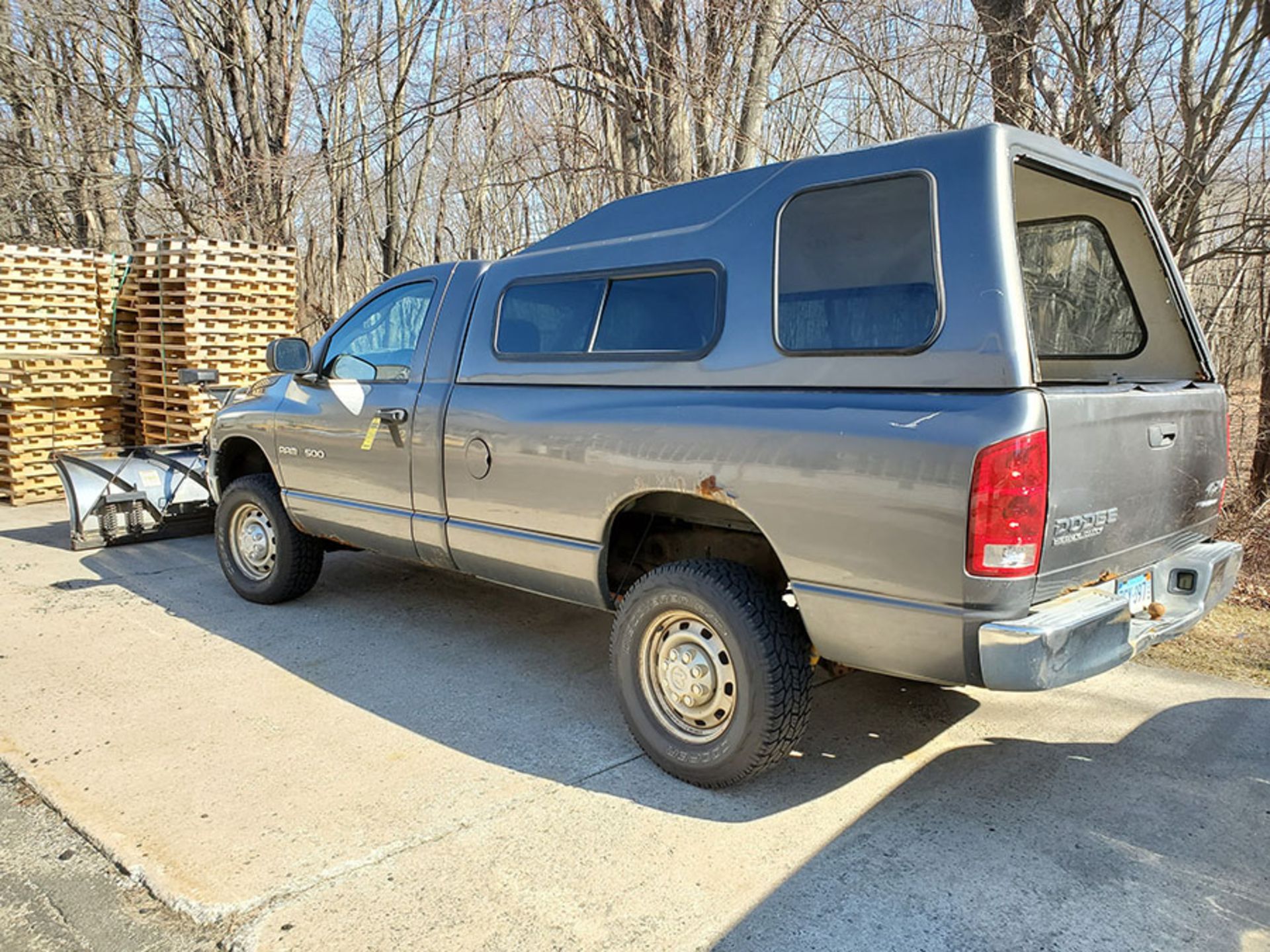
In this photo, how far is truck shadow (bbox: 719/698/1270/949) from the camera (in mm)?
→ 2564

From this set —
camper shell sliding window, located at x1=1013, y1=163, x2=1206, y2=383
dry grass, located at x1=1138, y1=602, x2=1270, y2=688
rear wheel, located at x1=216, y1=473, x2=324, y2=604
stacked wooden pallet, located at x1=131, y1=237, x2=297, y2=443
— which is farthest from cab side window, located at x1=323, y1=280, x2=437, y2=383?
stacked wooden pallet, located at x1=131, y1=237, x2=297, y2=443

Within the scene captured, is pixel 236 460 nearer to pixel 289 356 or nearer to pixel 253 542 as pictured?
pixel 253 542

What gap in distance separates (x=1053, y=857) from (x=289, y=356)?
4576 millimetres

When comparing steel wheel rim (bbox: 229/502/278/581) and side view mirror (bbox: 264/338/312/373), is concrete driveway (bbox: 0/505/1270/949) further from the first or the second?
side view mirror (bbox: 264/338/312/373)

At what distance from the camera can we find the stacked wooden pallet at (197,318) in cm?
953

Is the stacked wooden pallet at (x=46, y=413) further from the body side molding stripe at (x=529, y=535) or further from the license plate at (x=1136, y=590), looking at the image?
the license plate at (x=1136, y=590)

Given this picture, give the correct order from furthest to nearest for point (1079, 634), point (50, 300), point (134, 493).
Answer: point (50, 300) < point (134, 493) < point (1079, 634)

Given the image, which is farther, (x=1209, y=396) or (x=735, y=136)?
(x=735, y=136)

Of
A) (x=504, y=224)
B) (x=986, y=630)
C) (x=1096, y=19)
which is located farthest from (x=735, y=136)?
(x=504, y=224)

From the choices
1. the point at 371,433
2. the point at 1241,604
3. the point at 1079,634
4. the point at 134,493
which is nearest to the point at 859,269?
the point at 1079,634

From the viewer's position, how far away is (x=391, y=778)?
350 cm

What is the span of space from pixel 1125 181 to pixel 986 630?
2.20 meters

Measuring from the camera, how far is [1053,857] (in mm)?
2943

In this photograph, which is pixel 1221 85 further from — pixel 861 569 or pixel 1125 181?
pixel 861 569
